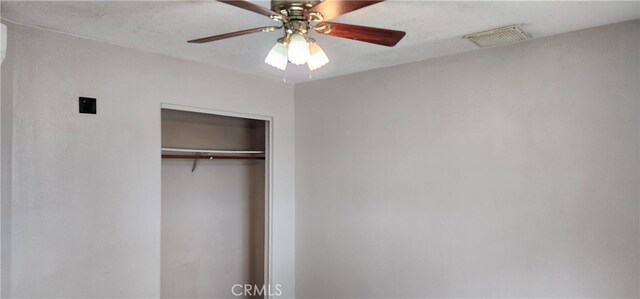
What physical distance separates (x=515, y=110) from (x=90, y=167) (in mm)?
2746

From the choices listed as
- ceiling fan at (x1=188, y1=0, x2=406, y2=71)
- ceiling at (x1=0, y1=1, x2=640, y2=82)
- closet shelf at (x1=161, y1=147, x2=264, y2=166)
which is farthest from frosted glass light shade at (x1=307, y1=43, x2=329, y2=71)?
closet shelf at (x1=161, y1=147, x2=264, y2=166)

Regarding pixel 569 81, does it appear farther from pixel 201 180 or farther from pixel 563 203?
pixel 201 180

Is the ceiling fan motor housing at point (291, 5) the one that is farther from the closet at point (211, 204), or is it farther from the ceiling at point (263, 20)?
the closet at point (211, 204)

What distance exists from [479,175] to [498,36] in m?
0.93

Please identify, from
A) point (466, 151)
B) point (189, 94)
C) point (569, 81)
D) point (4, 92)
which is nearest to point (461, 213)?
point (466, 151)

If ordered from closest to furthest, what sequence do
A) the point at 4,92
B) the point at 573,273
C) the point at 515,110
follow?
the point at 4,92, the point at 573,273, the point at 515,110

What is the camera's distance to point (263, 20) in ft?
7.27

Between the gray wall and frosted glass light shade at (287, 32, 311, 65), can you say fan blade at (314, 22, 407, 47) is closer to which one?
frosted glass light shade at (287, 32, 311, 65)

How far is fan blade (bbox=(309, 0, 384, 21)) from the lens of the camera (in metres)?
1.45

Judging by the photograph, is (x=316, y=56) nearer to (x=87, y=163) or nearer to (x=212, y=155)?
(x=87, y=163)

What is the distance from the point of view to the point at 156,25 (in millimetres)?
2293

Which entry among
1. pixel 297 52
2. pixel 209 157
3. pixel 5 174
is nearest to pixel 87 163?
pixel 5 174

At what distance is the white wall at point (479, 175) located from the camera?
2.30 metres

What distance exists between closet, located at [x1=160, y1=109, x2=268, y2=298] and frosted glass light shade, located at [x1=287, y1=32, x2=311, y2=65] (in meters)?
2.01
